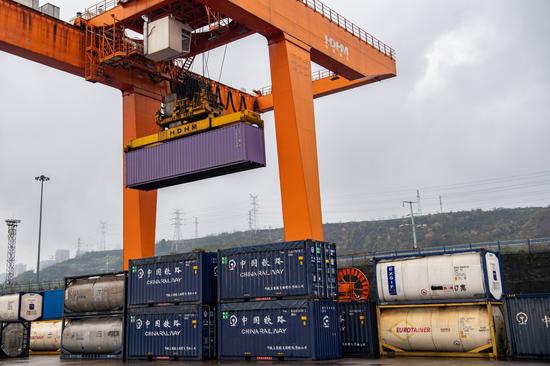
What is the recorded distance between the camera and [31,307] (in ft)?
87.1

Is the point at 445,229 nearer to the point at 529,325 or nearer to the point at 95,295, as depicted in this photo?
the point at 95,295

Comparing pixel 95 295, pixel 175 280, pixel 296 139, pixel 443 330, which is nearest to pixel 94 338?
pixel 95 295

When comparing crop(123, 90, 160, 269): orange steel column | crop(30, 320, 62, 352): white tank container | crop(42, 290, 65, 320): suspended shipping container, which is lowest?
crop(30, 320, 62, 352): white tank container

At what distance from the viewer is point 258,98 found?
34.5m

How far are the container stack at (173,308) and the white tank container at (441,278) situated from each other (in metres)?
6.30

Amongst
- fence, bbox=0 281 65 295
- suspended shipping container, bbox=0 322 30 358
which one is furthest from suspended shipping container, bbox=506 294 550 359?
fence, bbox=0 281 65 295

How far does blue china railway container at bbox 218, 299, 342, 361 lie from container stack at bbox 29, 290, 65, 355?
13.6 m

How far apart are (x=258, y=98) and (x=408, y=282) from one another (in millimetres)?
19251

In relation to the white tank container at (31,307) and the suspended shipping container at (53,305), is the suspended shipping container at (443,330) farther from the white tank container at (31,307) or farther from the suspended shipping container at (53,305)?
the suspended shipping container at (53,305)

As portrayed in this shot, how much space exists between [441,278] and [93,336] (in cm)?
1371

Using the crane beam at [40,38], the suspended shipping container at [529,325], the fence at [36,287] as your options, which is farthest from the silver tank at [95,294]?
the fence at [36,287]

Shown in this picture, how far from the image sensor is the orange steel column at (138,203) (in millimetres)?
27359

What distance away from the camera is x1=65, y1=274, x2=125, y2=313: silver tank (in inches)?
845

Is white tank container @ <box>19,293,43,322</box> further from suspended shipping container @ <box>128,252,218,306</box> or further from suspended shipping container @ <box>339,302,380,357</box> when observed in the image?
suspended shipping container @ <box>339,302,380,357</box>
